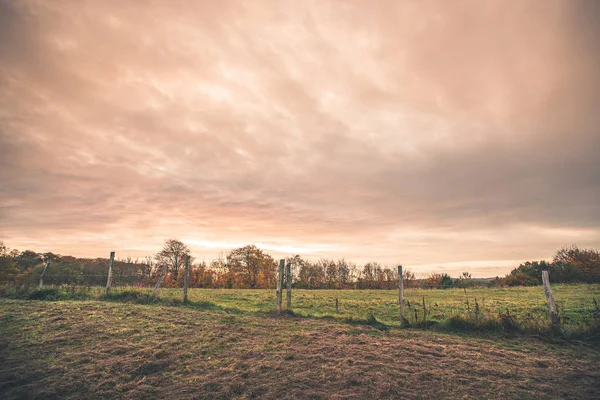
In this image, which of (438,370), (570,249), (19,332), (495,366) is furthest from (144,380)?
(570,249)

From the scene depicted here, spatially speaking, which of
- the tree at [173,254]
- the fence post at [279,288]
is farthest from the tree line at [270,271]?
the fence post at [279,288]

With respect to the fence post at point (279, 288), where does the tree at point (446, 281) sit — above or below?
below

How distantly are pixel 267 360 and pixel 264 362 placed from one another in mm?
167

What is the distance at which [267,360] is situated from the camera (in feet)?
22.2


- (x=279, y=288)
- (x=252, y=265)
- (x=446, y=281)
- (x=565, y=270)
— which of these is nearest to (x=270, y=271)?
(x=252, y=265)

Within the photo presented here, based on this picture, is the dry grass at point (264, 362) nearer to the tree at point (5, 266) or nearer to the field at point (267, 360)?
the field at point (267, 360)

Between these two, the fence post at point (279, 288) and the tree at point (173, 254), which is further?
the tree at point (173, 254)

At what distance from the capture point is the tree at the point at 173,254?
44.6 meters

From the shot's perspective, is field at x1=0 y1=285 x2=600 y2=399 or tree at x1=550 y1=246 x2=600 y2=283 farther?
tree at x1=550 y1=246 x2=600 y2=283

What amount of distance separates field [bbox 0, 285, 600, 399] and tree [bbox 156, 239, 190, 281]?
117ft

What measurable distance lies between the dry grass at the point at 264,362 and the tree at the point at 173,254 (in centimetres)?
3652

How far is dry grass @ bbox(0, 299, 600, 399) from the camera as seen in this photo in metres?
5.23

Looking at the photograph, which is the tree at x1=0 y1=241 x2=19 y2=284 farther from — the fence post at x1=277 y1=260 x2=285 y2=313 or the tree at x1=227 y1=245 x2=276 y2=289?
the tree at x1=227 y1=245 x2=276 y2=289

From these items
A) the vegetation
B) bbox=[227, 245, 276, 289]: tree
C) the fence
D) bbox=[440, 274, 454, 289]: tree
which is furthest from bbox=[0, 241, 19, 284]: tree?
the vegetation
